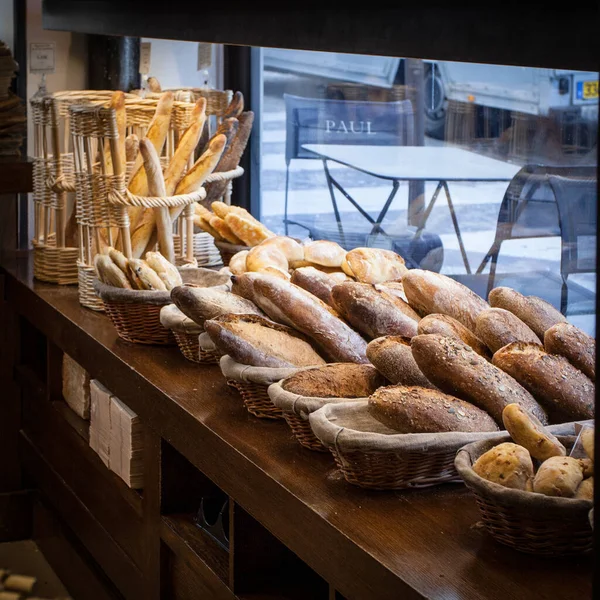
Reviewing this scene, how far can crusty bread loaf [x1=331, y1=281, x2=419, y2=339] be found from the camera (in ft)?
6.22

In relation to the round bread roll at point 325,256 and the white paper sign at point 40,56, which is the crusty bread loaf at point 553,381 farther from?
the white paper sign at point 40,56

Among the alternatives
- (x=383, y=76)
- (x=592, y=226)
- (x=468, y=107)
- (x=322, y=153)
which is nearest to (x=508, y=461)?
(x=592, y=226)

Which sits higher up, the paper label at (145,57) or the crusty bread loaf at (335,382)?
the paper label at (145,57)

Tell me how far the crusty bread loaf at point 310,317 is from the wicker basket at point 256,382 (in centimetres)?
15

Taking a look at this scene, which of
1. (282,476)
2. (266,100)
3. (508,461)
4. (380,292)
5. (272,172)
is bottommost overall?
(282,476)

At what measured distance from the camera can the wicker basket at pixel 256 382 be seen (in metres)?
1.77

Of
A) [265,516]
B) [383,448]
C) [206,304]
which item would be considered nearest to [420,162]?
[206,304]

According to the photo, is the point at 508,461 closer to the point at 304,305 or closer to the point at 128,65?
the point at 304,305

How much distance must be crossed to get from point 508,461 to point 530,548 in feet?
0.40

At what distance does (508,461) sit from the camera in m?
1.25

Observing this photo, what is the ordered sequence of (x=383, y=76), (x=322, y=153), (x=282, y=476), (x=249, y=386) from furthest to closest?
(x=322, y=153), (x=383, y=76), (x=249, y=386), (x=282, y=476)

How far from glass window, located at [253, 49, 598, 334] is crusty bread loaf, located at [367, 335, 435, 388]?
1052 millimetres

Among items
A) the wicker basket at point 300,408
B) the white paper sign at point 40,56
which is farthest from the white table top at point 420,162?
the wicker basket at point 300,408

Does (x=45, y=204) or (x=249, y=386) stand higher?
(x=45, y=204)
